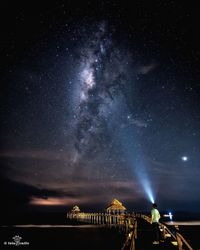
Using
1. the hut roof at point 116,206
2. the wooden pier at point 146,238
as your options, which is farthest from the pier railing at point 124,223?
the hut roof at point 116,206

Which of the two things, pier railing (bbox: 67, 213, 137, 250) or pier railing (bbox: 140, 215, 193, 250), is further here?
pier railing (bbox: 67, 213, 137, 250)

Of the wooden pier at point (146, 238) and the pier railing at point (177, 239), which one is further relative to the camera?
the wooden pier at point (146, 238)

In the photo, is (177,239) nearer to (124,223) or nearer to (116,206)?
(124,223)

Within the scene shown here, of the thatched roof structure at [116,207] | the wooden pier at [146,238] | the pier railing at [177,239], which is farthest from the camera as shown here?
the thatched roof structure at [116,207]

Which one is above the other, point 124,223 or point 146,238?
point 124,223

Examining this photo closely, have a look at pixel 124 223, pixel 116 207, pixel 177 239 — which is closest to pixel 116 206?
pixel 116 207

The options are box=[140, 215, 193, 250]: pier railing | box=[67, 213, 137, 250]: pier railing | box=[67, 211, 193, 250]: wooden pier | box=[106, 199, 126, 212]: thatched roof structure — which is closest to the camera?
box=[140, 215, 193, 250]: pier railing

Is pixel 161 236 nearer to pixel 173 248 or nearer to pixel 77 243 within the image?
pixel 173 248

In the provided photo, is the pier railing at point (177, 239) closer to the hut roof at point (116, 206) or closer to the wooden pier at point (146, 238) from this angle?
the wooden pier at point (146, 238)

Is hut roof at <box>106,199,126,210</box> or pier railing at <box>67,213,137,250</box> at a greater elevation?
hut roof at <box>106,199,126,210</box>

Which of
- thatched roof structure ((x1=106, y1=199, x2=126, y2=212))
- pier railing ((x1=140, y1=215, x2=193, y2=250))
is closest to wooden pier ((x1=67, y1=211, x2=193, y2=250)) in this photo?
pier railing ((x1=140, y1=215, x2=193, y2=250))

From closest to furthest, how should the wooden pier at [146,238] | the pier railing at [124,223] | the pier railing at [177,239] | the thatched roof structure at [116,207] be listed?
the pier railing at [177,239]
the wooden pier at [146,238]
the pier railing at [124,223]
the thatched roof structure at [116,207]

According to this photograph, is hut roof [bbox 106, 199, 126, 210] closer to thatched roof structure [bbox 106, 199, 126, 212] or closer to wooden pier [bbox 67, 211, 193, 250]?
thatched roof structure [bbox 106, 199, 126, 212]

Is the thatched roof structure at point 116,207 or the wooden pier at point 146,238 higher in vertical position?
the thatched roof structure at point 116,207
